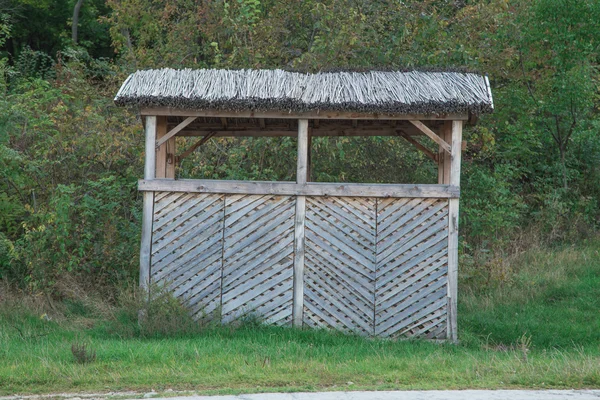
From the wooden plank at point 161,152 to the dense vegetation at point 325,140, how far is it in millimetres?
2160

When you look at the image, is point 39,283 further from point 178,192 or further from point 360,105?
point 360,105

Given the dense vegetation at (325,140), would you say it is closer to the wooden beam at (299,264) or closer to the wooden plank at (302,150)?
the wooden plank at (302,150)

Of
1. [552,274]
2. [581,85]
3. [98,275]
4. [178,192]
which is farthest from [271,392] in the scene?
[581,85]

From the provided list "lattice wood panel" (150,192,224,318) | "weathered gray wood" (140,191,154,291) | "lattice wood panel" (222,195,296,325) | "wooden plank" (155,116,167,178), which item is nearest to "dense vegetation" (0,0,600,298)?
"wooden plank" (155,116,167,178)

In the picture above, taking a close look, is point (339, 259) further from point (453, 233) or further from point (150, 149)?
point (150, 149)

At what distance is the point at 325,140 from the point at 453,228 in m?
5.33

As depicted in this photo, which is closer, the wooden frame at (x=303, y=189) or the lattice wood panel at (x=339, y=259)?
the wooden frame at (x=303, y=189)

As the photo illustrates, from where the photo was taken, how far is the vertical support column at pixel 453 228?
1016 centimetres

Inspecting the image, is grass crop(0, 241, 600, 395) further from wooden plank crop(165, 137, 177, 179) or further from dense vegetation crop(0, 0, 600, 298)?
wooden plank crop(165, 137, 177, 179)

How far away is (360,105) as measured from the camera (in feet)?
32.3

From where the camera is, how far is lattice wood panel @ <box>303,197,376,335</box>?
406 inches

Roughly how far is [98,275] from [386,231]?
5.53 m

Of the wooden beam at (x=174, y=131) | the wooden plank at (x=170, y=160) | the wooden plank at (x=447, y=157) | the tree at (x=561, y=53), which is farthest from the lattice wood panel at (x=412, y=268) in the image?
the tree at (x=561, y=53)

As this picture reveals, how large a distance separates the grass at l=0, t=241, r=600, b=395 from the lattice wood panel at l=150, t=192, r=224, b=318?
83 cm
